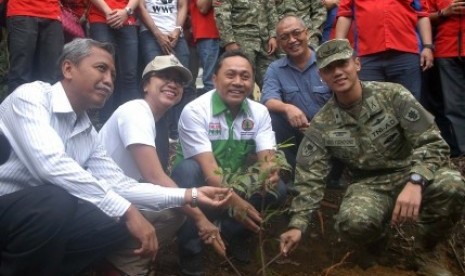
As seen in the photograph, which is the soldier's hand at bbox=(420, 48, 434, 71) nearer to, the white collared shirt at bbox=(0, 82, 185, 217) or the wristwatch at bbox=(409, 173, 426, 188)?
the wristwatch at bbox=(409, 173, 426, 188)

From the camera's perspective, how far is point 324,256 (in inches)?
177

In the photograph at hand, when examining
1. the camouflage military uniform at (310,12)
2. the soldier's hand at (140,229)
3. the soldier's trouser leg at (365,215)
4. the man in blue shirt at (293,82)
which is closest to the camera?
the soldier's hand at (140,229)

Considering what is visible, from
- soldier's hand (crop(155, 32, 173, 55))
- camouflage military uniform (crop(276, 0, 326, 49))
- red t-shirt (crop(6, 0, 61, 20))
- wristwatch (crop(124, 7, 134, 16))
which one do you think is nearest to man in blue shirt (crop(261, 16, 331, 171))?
camouflage military uniform (crop(276, 0, 326, 49))

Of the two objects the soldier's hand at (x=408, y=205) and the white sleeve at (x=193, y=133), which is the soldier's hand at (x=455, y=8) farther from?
the white sleeve at (x=193, y=133)

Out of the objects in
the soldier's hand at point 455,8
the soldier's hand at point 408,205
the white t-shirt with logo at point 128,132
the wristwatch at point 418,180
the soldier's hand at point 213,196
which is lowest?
the soldier's hand at point 408,205

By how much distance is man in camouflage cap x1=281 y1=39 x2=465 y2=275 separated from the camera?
146 inches

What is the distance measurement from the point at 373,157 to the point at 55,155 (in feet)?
7.21

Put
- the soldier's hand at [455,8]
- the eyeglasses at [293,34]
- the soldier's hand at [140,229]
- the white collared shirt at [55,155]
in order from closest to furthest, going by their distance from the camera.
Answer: the white collared shirt at [55,155] < the soldier's hand at [140,229] < the eyeglasses at [293,34] < the soldier's hand at [455,8]

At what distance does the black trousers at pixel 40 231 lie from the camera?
2805mm

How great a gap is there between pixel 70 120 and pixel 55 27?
6.06 feet

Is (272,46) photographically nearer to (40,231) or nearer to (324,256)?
(324,256)

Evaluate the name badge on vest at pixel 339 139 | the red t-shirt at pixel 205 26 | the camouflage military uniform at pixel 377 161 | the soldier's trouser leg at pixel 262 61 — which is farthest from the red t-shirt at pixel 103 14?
the name badge on vest at pixel 339 139

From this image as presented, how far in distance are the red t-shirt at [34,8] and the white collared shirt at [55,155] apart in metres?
1.70

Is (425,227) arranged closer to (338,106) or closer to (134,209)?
(338,106)
